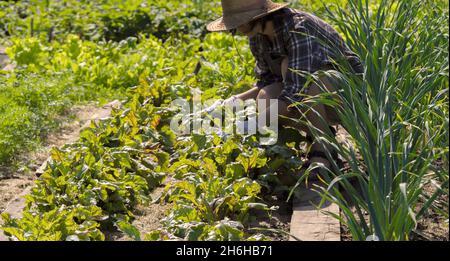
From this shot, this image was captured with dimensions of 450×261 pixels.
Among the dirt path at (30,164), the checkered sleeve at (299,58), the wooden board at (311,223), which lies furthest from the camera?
the checkered sleeve at (299,58)

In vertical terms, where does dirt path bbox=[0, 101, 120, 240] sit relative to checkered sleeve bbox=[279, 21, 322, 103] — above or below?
below

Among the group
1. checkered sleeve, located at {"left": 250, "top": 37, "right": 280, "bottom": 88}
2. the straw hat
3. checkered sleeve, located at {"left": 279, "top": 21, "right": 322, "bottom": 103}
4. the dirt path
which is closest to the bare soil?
the dirt path

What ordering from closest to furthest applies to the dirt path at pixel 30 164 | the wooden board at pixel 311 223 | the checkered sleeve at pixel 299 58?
the wooden board at pixel 311 223 < the dirt path at pixel 30 164 < the checkered sleeve at pixel 299 58

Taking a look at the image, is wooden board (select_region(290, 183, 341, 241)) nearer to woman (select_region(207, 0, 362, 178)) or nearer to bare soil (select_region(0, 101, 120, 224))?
woman (select_region(207, 0, 362, 178))

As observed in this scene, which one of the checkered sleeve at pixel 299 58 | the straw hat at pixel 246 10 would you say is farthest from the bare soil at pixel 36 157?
the checkered sleeve at pixel 299 58

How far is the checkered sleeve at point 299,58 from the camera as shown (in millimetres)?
4613

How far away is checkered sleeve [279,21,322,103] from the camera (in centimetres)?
461

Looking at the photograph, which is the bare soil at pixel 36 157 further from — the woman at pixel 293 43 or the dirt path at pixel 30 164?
the woman at pixel 293 43

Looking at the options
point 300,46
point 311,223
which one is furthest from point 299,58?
point 311,223

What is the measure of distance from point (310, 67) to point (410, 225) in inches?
65.4

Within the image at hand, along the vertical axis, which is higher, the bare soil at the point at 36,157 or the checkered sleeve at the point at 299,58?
the checkered sleeve at the point at 299,58

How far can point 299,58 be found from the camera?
464cm

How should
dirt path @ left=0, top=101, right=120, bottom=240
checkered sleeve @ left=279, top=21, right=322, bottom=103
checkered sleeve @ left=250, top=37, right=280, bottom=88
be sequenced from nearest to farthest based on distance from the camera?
dirt path @ left=0, top=101, right=120, bottom=240 → checkered sleeve @ left=279, top=21, right=322, bottom=103 → checkered sleeve @ left=250, top=37, right=280, bottom=88
